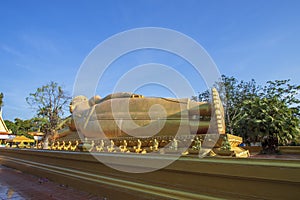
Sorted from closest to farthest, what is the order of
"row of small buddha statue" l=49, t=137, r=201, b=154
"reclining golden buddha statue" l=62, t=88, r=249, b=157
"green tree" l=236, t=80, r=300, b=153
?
"row of small buddha statue" l=49, t=137, r=201, b=154
"reclining golden buddha statue" l=62, t=88, r=249, b=157
"green tree" l=236, t=80, r=300, b=153

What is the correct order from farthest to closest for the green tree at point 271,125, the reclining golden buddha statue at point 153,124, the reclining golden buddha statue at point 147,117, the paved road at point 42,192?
the green tree at point 271,125
the reclining golden buddha statue at point 147,117
the reclining golden buddha statue at point 153,124
the paved road at point 42,192

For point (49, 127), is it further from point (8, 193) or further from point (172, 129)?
point (8, 193)

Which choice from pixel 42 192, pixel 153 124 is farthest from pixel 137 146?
pixel 42 192

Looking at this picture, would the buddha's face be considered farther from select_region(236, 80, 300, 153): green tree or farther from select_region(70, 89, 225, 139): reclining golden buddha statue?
select_region(236, 80, 300, 153): green tree

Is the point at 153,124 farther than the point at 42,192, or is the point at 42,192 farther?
the point at 153,124

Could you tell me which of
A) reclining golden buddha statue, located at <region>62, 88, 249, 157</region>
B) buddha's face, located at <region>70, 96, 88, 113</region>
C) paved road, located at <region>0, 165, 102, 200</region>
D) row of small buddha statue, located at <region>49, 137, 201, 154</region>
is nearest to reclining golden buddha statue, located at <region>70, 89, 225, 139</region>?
reclining golden buddha statue, located at <region>62, 88, 249, 157</region>

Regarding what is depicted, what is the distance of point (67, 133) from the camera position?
A: 438 inches

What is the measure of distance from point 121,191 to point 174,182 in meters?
0.89

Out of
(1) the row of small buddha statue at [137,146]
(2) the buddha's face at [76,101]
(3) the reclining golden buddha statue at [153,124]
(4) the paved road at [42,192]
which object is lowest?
(4) the paved road at [42,192]

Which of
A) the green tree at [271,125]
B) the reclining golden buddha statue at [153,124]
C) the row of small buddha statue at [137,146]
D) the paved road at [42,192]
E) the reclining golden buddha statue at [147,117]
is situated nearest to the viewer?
the paved road at [42,192]

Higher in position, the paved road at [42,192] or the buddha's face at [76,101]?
the buddha's face at [76,101]

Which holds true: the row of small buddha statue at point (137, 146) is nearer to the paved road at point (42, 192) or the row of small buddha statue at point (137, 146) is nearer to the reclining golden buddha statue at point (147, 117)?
the reclining golden buddha statue at point (147, 117)

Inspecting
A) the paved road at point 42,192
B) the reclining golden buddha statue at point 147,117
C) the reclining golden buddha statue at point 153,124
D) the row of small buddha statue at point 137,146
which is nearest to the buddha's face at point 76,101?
the reclining golden buddha statue at point 147,117

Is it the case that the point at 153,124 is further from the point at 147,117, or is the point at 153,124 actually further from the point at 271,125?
the point at 271,125
